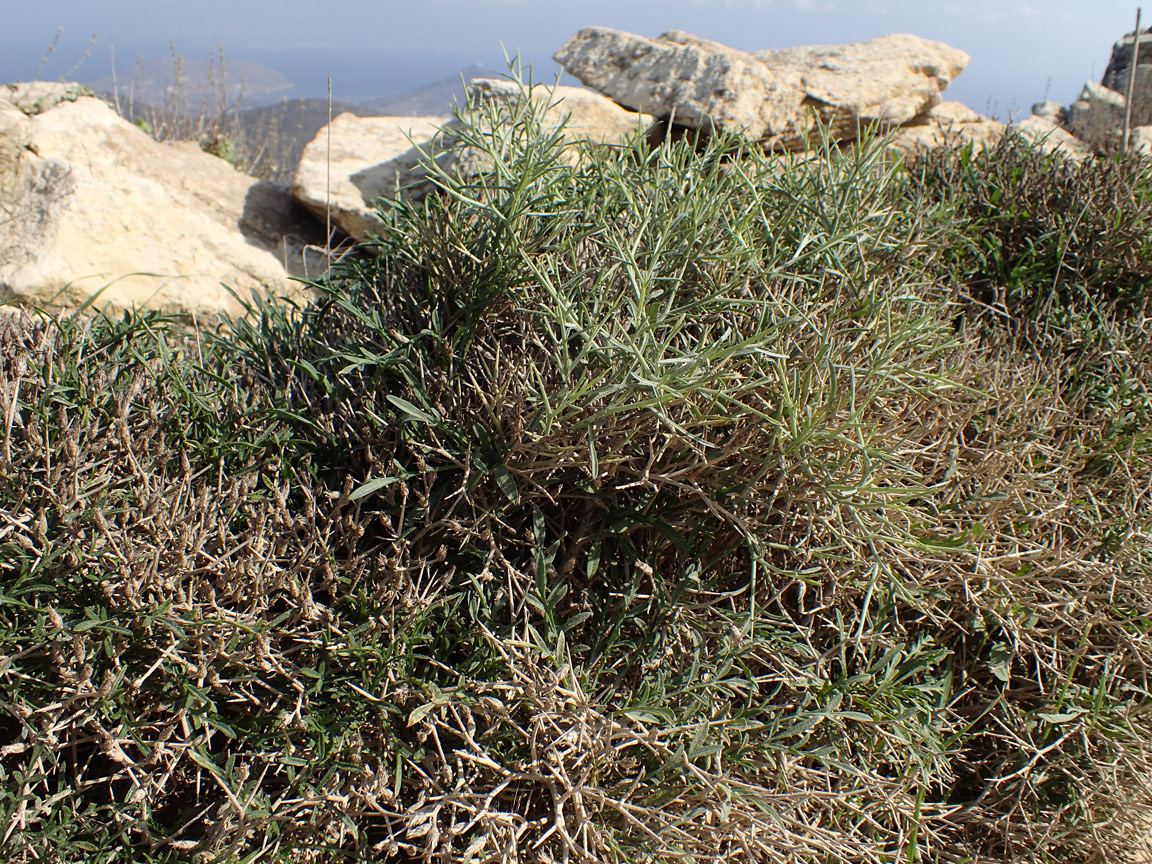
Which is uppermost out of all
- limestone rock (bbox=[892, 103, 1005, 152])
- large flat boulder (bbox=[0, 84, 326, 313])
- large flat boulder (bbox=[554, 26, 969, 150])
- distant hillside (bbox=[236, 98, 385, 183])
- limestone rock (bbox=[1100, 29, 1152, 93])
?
limestone rock (bbox=[1100, 29, 1152, 93])

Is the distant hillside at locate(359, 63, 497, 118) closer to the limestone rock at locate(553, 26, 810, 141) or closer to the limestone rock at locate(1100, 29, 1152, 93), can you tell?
the limestone rock at locate(553, 26, 810, 141)

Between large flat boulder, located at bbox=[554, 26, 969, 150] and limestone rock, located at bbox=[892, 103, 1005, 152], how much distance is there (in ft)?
0.41

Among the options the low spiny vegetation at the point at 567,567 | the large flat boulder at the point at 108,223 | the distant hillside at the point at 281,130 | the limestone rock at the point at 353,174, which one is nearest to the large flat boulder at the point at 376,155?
the limestone rock at the point at 353,174

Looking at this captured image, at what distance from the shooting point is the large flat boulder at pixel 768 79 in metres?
4.20

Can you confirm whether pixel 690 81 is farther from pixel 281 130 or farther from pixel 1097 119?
pixel 281 130

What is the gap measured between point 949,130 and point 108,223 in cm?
402

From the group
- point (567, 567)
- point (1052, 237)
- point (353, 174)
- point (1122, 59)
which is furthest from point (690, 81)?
point (1122, 59)

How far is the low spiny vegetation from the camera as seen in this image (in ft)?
5.41

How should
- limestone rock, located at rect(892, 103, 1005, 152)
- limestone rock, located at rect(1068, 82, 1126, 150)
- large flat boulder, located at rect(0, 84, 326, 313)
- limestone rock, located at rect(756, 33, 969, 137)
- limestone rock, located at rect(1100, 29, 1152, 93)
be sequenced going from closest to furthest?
large flat boulder, located at rect(0, 84, 326, 313)
limestone rock, located at rect(892, 103, 1005, 152)
limestone rock, located at rect(756, 33, 969, 137)
limestone rock, located at rect(1068, 82, 1126, 150)
limestone rock, located at rect(1100, 29, 1152, 93)

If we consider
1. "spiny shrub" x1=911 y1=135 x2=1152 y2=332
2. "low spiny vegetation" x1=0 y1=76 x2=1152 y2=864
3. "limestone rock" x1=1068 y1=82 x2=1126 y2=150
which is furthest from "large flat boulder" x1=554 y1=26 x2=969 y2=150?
"low spiny vegetation" x1=0 y1=76 x2=1152 y2=864

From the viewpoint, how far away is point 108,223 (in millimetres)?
3229

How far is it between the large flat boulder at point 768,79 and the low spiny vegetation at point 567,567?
6.12 feet

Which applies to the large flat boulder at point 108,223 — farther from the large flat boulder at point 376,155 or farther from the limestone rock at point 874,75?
the limestone rock at point 874,75

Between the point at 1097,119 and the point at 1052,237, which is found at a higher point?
the point at 1097,119
